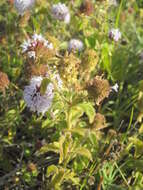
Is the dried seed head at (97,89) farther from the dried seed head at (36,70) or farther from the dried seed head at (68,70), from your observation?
the dried seed head at (36,70)

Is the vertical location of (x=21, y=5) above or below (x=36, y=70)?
above

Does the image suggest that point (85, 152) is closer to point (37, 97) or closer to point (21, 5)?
point (37, 97)

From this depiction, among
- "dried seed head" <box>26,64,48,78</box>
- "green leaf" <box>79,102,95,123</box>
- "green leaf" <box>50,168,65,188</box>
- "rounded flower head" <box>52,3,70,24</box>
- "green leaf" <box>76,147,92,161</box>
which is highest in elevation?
"rounded flower head" <box>52,3,70,24</box>

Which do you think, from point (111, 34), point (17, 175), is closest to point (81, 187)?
point (17, 175)

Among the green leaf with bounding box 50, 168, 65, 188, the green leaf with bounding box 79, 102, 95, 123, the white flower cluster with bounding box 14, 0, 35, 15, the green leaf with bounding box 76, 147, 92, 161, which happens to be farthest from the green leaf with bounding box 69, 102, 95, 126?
the white flower cluster with bounding box 14, 0, 35, 15

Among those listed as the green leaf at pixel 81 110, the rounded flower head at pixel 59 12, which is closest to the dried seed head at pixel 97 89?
the green leaf at pixel 81 110

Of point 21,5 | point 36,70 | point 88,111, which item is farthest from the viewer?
point 21,5

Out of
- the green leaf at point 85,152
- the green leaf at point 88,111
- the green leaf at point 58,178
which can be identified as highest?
the green leaf at point 88,111

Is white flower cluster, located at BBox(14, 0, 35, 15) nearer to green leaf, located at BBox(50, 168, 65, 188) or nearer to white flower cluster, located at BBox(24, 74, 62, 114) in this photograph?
white flower cluster, located at BBox(24, 74, 62, 114)

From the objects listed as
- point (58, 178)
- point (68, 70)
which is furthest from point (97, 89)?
point (58, 178)
